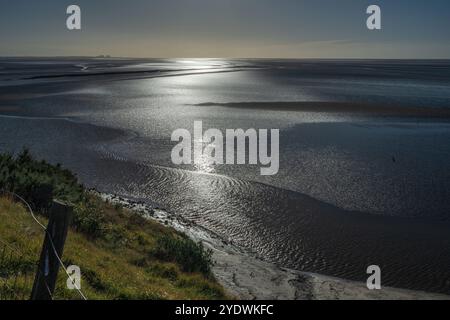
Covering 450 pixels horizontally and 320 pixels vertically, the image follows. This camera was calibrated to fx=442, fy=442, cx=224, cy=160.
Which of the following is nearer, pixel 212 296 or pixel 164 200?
pixel 212 296

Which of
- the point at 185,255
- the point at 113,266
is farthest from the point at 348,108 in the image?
the point at 113,266

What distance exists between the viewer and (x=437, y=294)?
43.2ft

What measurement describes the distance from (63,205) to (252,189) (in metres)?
16.6

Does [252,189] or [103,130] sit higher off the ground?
[103,130]

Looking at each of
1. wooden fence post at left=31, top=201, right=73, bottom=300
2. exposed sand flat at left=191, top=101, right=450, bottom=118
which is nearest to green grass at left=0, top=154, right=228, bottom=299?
wooden fence post at left=31, top=201, right=73, bottom=300

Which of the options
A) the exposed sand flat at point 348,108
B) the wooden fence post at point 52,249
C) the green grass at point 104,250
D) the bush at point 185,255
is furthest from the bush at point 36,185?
the exposed sand flat at point 348,108

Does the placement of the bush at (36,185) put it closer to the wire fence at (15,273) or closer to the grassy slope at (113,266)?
the grassy slope at (113,266)

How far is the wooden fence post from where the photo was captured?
6.23 metres

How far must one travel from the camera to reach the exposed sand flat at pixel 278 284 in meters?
12.7

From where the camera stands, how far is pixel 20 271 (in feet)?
28.6

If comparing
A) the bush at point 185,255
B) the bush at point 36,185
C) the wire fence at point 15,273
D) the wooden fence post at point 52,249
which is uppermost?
the bush at point 36,185

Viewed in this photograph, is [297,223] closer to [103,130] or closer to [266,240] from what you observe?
[266,240]
